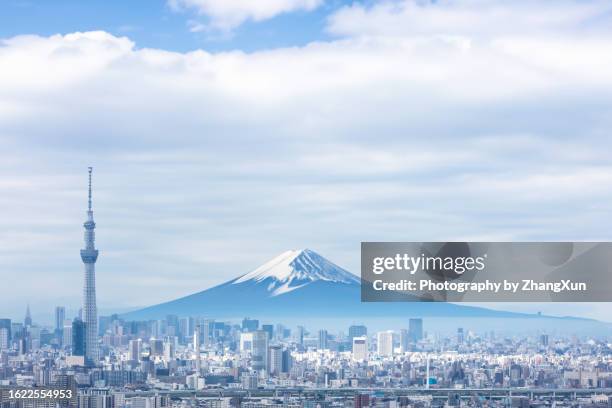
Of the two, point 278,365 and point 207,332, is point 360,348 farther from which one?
point 207,332

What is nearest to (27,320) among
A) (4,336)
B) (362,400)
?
(4,336)

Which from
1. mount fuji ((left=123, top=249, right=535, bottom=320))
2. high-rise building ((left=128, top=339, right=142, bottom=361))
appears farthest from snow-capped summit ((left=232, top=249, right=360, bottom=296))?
high-rise building ((left=128, top=339, right=142, bottom=361))

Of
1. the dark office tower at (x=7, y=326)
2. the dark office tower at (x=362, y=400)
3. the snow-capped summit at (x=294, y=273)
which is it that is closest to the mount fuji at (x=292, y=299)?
the snow-capped summit at (x=294, y=273)

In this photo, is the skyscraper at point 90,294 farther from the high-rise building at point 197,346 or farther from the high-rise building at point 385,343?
the high-rise building at point 385,343

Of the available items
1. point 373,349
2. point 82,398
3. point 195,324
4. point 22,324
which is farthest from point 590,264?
point 195,324

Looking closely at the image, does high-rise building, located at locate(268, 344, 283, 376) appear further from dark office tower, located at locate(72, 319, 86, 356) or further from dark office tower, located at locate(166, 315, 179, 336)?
dark office tower, located at locate(72, 319, 86, 356)
